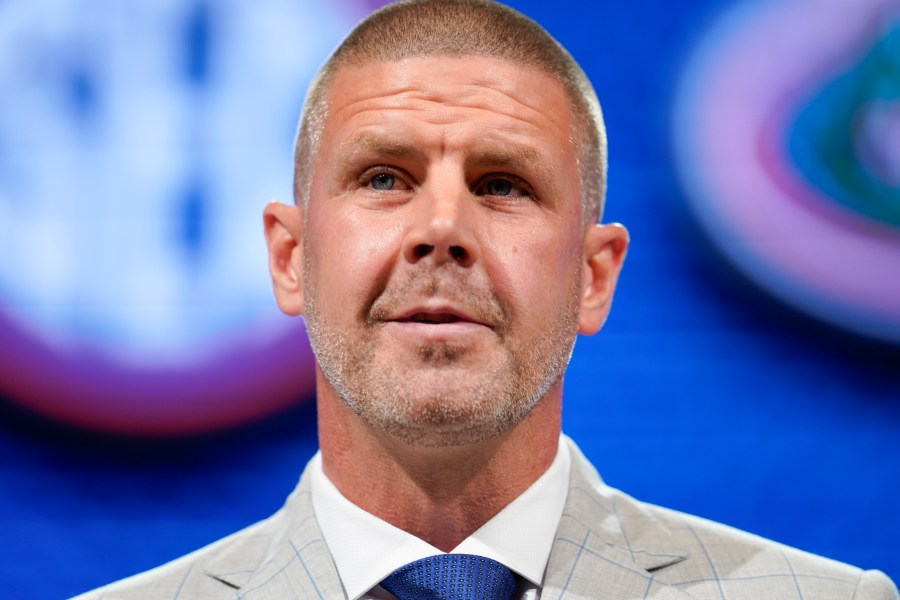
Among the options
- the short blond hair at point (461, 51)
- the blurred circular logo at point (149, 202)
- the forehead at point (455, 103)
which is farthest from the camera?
the blurred circular logo at point (149, 202)

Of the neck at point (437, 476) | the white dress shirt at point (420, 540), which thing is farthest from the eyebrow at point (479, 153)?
the white dress shirt at point (420, 540)

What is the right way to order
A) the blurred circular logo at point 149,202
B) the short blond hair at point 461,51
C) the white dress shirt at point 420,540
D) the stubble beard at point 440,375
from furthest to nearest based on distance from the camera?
the blurred circular logo at point 149,202 < the short blond hair at point 461,51 < the white dress shirt at point 420,540 < the stubble beard at point 440,375

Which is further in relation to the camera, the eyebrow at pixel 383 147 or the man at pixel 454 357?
the eyebrow at pixel 383 147

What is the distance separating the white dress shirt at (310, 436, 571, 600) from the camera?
7.80 ft

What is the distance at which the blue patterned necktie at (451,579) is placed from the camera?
90.6 inches

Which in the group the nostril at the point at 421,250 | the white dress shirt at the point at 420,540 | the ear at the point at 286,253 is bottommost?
the white dress shirt at the point at 420,540

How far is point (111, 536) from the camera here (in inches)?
127

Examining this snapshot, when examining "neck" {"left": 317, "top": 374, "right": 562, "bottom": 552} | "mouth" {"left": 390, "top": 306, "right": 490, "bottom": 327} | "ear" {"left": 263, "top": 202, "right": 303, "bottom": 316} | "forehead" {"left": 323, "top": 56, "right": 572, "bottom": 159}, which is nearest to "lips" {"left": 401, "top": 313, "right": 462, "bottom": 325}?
"mouth" {"left": 390, "top": 306, "right": 490, "bottom": 327}

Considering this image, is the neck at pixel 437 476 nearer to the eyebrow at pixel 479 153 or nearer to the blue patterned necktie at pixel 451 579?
the blue patterned necktie at pixel 451 579

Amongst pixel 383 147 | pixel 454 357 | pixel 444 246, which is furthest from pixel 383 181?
pixel 454 357

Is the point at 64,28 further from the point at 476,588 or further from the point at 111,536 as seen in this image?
the point at 476,588

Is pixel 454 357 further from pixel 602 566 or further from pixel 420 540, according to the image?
pixel 602 566

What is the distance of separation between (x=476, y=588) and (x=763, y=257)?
5.10 ft

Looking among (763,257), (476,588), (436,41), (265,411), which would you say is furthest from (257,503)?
(763,257)
